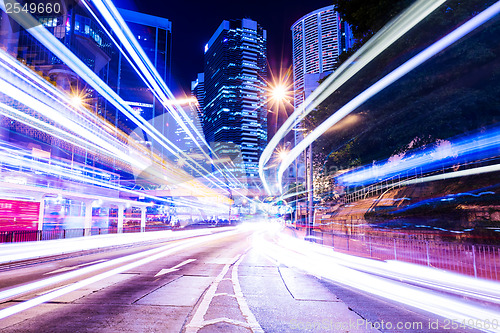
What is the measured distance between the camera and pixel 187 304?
7516 mm

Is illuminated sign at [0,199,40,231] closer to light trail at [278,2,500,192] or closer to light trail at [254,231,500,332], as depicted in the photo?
light trail at [254,231,500,332]

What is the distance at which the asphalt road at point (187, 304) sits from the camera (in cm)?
602

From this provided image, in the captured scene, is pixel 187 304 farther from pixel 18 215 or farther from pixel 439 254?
pixel 18 215

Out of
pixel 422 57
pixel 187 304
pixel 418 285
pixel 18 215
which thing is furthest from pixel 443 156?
pixel 18 215

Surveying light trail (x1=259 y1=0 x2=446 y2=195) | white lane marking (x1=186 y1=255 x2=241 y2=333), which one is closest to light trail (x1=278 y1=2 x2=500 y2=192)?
light trail (x1=259 y1=0 x2=446 y2=195)

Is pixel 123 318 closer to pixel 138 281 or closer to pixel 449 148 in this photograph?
pixel 138 281

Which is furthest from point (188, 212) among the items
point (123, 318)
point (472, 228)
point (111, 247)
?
point (123, 318)

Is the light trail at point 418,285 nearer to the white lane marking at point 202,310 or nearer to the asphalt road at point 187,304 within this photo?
the asphalt road at point 187,304

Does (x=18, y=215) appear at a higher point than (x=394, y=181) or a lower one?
lower

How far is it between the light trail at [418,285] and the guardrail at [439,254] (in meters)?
0.31

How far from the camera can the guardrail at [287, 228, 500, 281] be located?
31.3 ft

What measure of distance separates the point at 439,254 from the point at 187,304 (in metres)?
9.24

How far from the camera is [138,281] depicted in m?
10.4

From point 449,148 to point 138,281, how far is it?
21253 millimetres
